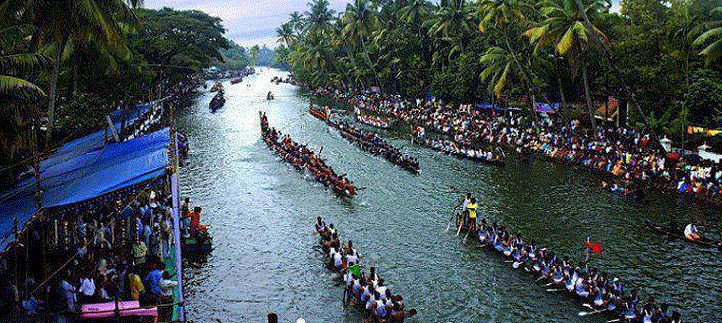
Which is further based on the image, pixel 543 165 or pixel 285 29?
pixel 285 29

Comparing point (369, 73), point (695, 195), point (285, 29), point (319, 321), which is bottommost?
point (319, 321)

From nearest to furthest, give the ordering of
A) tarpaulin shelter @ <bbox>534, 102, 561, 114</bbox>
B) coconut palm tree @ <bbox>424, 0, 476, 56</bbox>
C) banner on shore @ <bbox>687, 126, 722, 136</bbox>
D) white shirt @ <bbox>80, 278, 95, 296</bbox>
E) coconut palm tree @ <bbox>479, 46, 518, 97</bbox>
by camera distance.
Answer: white shirt @ <bbox>80, 278, 95, 296</bbox> → banner on shore @ <bbox>687, 126, 722, 136</bbox> → coconut palm tree @ <bbox>479, 46, 518, 97</bbox> → tarpaulin shelter @ <bbox>534, 102, 561, 114</bbox> → coconut palm tree @ <bbox>424, 0, 476, 56</bbox>

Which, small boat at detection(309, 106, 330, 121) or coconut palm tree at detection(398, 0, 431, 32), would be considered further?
coconut palm tree at detection(398, 0, 431, 32)

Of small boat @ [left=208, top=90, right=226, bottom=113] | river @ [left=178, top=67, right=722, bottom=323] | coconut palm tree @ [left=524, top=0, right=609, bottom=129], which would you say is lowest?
river @ [left=178, top=67, right=722, bottom=323]

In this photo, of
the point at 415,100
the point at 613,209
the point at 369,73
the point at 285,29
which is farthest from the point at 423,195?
the point at 285,29

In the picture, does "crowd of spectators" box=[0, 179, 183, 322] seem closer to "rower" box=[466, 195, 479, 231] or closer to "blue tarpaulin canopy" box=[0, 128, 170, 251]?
"blue tarpaulin canopy" box=[0, 128, 170, 251]

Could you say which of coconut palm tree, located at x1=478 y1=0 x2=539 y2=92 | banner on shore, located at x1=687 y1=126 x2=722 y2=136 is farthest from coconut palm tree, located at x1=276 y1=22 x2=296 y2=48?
banner on shore, located at x1=687 y1=126 x2=722 y2=136

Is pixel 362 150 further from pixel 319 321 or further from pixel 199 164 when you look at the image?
pixel 319 321
